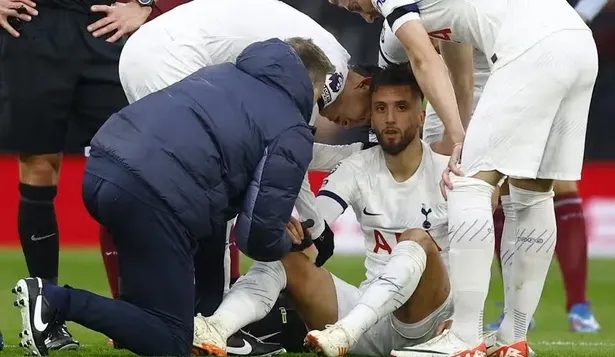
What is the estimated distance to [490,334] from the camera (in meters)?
4.78

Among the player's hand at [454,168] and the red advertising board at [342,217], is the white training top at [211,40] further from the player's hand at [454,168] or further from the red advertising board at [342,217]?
the red advertising board at [342,217]

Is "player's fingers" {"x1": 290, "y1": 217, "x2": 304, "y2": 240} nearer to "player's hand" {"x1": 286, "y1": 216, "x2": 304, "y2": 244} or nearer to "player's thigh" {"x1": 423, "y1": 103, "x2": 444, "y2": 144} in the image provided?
"player's hand" {"x1": 286, "y1": 216, "x2": 304, "y2": 244}

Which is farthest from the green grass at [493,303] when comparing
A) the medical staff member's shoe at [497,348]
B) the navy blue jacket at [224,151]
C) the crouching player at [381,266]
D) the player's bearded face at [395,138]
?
the player's bearded face at [395,138]

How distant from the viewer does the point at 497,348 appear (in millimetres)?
4656

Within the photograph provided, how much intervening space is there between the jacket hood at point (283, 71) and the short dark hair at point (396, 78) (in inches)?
31.6

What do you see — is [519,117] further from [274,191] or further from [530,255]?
[274,191]

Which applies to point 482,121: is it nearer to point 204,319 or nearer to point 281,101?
point 281,101

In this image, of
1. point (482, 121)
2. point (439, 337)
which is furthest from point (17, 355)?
point (482, 121)

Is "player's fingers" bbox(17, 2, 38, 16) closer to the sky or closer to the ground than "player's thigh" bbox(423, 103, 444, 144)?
closer to the sky

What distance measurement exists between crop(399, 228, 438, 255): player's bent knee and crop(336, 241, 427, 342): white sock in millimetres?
21

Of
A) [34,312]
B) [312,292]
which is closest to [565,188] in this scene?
[312,292]

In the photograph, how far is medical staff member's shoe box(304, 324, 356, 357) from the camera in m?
4.24

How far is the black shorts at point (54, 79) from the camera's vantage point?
5.43 m

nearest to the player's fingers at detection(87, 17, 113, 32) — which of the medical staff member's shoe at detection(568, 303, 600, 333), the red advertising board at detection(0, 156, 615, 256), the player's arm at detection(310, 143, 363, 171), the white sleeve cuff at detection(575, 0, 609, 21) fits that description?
the player's arm at detection(310, 143, 363, 171)
